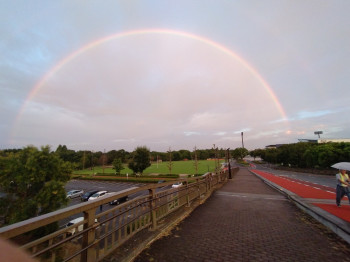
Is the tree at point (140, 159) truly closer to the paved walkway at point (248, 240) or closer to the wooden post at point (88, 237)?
the paved walkway at point (248, 240)

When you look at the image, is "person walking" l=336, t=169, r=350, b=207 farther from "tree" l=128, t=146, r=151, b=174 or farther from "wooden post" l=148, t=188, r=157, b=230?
"tree" l=128, t=146, r=151, b=174

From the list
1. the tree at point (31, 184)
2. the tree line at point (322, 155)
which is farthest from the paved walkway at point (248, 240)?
the tree line at point (322, 155)

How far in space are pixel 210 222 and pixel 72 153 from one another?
124 metres

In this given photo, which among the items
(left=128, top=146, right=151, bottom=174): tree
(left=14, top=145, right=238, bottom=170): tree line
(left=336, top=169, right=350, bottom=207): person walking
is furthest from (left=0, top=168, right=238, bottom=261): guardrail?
(left=14, top=145, right=238, bottom=170): tree line

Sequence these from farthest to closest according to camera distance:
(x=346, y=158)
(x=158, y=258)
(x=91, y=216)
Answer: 1. (x=346, y=158)
2. (x=158, y=258)
3. (x=91, y=216)

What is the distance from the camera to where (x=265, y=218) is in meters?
5.80

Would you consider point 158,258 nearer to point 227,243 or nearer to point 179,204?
point 227,243

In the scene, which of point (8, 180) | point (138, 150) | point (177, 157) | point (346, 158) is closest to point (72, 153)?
point (177, 157)

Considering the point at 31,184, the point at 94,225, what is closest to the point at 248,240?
the point at 94,225

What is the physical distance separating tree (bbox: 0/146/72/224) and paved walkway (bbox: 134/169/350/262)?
12.5 meters

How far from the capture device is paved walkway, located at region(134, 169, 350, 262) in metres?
3.52

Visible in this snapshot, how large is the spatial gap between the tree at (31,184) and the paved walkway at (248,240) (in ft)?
40.9

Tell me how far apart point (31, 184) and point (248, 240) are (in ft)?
54.2

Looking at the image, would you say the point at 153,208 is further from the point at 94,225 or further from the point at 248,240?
the point at 248,240
